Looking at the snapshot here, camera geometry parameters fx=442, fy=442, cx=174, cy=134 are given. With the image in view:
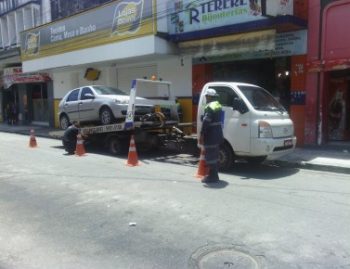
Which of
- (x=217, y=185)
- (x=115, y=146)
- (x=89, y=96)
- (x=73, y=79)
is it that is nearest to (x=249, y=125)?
(x=217, y=185)

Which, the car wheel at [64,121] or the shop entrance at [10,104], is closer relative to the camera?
the car wheel at [64,121]

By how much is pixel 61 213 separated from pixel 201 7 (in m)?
10.8

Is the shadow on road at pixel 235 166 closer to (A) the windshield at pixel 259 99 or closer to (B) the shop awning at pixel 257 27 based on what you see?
(A) the windshield at pixel 259 99

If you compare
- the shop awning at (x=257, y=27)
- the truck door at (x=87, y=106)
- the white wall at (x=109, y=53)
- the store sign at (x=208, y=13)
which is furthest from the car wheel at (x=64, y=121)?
the shop awning at (x=257, y=27)

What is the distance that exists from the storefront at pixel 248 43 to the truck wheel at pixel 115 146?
463 cm

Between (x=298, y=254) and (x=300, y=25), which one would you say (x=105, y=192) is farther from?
(x=300, y=25)

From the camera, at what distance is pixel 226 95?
33.7ft

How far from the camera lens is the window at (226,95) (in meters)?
10.2

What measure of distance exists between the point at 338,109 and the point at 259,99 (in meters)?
5.03

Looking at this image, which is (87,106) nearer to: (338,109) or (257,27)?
(257,27)

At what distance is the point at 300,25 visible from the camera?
13.2 metres

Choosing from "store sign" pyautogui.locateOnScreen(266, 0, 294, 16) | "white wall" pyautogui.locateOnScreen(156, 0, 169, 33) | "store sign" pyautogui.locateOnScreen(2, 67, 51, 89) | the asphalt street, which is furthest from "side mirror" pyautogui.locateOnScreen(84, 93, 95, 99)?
"store sign" pyautogui.locateOnScreen(2, 67, 51, 89)

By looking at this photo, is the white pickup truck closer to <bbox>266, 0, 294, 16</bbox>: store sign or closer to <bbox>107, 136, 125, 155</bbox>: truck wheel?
<bbox>266, 0, 294, 16</bbox>: store sign

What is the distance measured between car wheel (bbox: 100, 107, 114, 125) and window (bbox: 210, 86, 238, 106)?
14.0 feet
